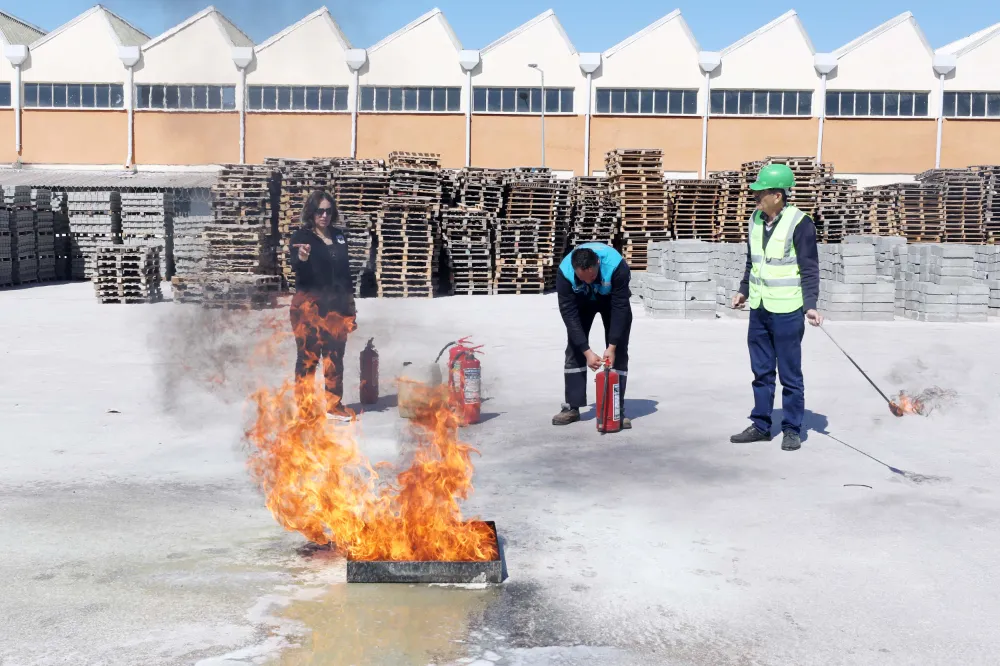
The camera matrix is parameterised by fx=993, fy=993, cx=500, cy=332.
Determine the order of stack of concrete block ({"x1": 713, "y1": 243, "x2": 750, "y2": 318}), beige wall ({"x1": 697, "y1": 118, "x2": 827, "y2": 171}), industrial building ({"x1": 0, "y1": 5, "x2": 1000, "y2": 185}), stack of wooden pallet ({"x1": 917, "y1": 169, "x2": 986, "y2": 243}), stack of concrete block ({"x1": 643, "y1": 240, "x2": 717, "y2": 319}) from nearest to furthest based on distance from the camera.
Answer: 1. stack of concrete block ({"x1": 643, "y1": 240, "x2": 717, "y2": 319})
2. stack of concrete block ({"x1": 713, "y1": 243, "x2": 750, "y2": 318})
3. stack of wooden pallet ({"x1": 917, "y1": 169, "x2": 986, "y2": 243})
4. industrial building ({"x1": 0, "y1": 5, "x2": 1000, "y2": 185})
5. beige wall ({"x1": 697, "y1": 118, "x2": 827, "y2": 171})

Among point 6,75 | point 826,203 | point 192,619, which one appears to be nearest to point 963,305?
point 826,203

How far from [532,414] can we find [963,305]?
11639 millimetres

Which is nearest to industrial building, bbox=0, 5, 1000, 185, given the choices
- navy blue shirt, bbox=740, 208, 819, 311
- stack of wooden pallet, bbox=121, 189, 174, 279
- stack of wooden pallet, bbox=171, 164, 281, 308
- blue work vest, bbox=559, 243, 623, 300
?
stack of wooden pallet, bbox=121, 189, 174, 279

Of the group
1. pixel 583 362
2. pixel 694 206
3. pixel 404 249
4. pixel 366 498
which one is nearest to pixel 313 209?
pixel 583 362

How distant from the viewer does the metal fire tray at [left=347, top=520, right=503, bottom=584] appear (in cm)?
469

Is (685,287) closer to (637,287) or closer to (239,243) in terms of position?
(637,287)

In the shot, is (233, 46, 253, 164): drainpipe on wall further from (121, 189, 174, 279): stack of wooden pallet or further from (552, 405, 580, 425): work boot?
(552, 405, 580, 425): work boot

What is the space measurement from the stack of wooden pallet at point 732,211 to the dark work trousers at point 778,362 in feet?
63.5

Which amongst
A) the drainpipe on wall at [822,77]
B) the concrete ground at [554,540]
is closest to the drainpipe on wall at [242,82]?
the drainpipe on wall at [822,77]

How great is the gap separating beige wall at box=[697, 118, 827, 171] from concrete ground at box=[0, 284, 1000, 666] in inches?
1250

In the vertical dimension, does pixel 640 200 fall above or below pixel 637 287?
above

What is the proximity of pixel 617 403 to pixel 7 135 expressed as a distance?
40440mm

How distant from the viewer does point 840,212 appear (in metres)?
27.1

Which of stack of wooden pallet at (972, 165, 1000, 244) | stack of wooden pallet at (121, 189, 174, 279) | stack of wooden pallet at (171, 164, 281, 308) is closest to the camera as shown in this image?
stack of wooden pallet at (171, 164, 281, 308)
